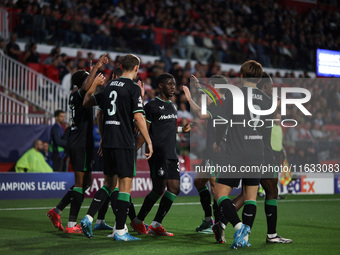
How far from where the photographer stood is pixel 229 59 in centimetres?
2625

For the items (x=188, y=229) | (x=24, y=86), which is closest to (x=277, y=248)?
(x=188, y=229)

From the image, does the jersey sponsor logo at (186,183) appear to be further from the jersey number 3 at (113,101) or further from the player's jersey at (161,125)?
the jersey number 3 at (113,101)

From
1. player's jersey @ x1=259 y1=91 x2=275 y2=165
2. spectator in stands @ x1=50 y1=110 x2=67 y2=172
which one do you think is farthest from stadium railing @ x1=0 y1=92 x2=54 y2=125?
player's jersey @ x1=259 y1=91 x2=275 y2=165

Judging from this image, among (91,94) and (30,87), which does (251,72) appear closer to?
(91,94)

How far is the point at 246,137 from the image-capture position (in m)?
7.11

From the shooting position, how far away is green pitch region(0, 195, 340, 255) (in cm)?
688

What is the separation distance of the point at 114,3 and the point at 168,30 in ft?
9.07

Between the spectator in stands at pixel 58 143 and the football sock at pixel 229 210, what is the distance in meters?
9.46

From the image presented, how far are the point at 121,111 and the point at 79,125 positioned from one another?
50.7 inches

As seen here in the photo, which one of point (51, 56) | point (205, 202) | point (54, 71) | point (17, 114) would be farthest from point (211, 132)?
point (51, 56)

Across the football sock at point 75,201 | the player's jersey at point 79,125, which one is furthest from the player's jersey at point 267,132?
the football sock at point 75,201

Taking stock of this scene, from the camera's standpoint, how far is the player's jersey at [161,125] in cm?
834

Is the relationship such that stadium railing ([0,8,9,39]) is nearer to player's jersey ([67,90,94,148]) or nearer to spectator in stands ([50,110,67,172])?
spectator in stands ([50,110,67,172])

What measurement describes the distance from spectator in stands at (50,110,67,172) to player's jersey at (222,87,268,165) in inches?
370
